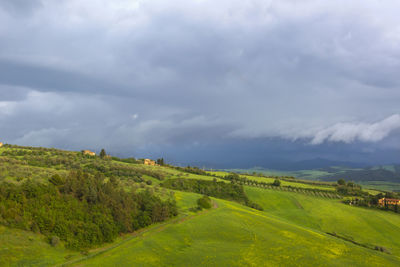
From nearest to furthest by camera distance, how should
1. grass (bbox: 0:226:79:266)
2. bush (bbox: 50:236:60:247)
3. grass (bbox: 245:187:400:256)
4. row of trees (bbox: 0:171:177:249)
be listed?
grass (bbox: 0:226:79:266)
bush (bbox: 50:236:60:247)
row of trees (bbox: 0:171:177:249)
grass (bbox: 245:187:400:256)

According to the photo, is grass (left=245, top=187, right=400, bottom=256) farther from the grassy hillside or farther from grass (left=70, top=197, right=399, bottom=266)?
grass (left=70, top=197, right=399, bottom=266)

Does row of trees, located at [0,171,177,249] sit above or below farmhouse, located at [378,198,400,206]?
above

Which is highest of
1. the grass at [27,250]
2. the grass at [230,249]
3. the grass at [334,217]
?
the grass at [27,250]

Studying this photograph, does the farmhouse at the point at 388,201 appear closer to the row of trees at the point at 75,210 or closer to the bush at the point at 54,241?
the row of trees at the point at 75,210

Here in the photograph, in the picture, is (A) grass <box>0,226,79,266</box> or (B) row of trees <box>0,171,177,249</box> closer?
(A) grass <box>0,226,79,266</box>

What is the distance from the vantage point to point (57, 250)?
41656 millimetres

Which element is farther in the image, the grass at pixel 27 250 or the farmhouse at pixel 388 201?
the farmhouse at pixel 388 201

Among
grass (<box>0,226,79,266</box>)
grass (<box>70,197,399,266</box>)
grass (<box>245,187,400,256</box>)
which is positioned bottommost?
grass (<box>245,187,400,256</box>)

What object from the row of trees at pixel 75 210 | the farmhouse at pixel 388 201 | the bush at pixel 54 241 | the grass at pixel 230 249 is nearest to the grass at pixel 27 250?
the bush at pixel 54 241

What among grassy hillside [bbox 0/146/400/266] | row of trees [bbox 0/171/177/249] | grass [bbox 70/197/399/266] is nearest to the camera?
grassy hillside [bbox 0/146/400/266]

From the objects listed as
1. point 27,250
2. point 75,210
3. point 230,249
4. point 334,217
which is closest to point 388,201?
point 334,217

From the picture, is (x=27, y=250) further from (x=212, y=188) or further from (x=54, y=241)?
(x=212, y=188)

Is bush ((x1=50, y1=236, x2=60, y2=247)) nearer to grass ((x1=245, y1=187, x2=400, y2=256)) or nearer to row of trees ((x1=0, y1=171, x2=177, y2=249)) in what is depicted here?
row of trees ((x1=0, y1=171, x2=177, y2=249))

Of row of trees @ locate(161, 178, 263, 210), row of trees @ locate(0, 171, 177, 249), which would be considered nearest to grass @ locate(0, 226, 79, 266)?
row of trees @ locate(0, 171, 177, 249)
